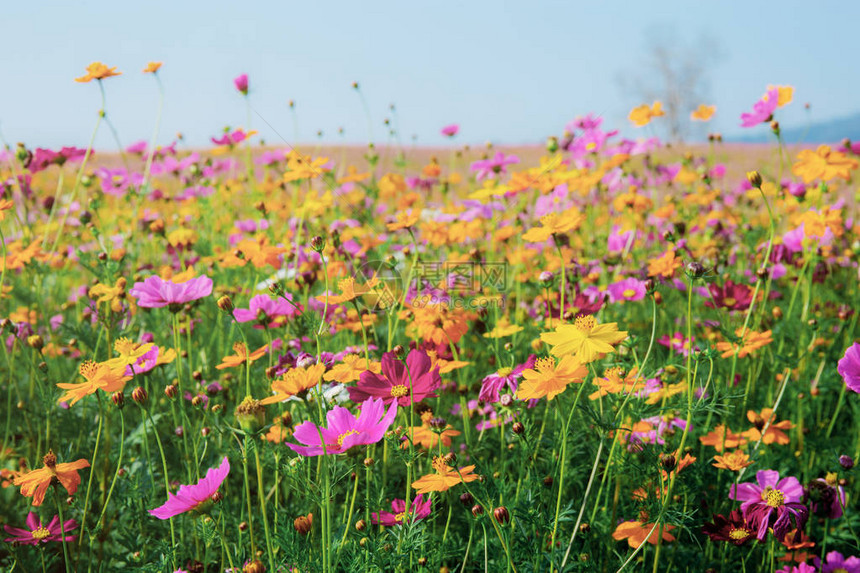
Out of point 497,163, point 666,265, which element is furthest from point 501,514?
point 497,163

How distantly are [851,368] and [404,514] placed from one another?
0.57m

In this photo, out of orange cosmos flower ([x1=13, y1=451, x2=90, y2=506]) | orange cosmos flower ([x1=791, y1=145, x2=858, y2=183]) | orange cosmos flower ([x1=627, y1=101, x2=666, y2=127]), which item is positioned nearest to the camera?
orange cosmos flower ([x1=13, y1=451, x2=90, y2=506])

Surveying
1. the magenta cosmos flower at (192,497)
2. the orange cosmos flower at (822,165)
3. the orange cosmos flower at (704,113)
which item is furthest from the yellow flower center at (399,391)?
the orange cosmos flower at (704,113)

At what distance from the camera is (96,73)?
1437 millimetres

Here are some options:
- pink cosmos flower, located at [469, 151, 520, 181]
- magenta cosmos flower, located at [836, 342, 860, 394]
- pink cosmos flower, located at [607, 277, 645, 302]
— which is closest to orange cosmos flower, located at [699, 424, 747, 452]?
magenta cosmos flower, located at [836, 342, 860, 394]

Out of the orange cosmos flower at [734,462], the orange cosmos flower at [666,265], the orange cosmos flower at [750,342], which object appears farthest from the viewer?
the orange cosmos flower at [666,265]

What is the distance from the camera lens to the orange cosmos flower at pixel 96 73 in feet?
4.71

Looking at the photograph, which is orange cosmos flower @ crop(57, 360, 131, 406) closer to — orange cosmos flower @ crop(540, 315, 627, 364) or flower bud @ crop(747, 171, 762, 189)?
orange cosmos flower @ crop(540, 315, 627, 364)

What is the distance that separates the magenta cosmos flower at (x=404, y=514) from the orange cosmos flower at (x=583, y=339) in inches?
9.5

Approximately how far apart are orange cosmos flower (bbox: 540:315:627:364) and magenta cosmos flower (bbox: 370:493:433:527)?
0.24 meters

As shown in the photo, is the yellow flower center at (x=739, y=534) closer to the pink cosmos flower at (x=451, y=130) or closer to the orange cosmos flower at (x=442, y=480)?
the orange cosmos flower at (x=442, y=480)

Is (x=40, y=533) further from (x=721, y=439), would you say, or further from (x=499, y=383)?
(x=721, y=439)

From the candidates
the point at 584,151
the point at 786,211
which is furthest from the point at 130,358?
the point at 786,211

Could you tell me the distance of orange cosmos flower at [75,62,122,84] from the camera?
1.44m
